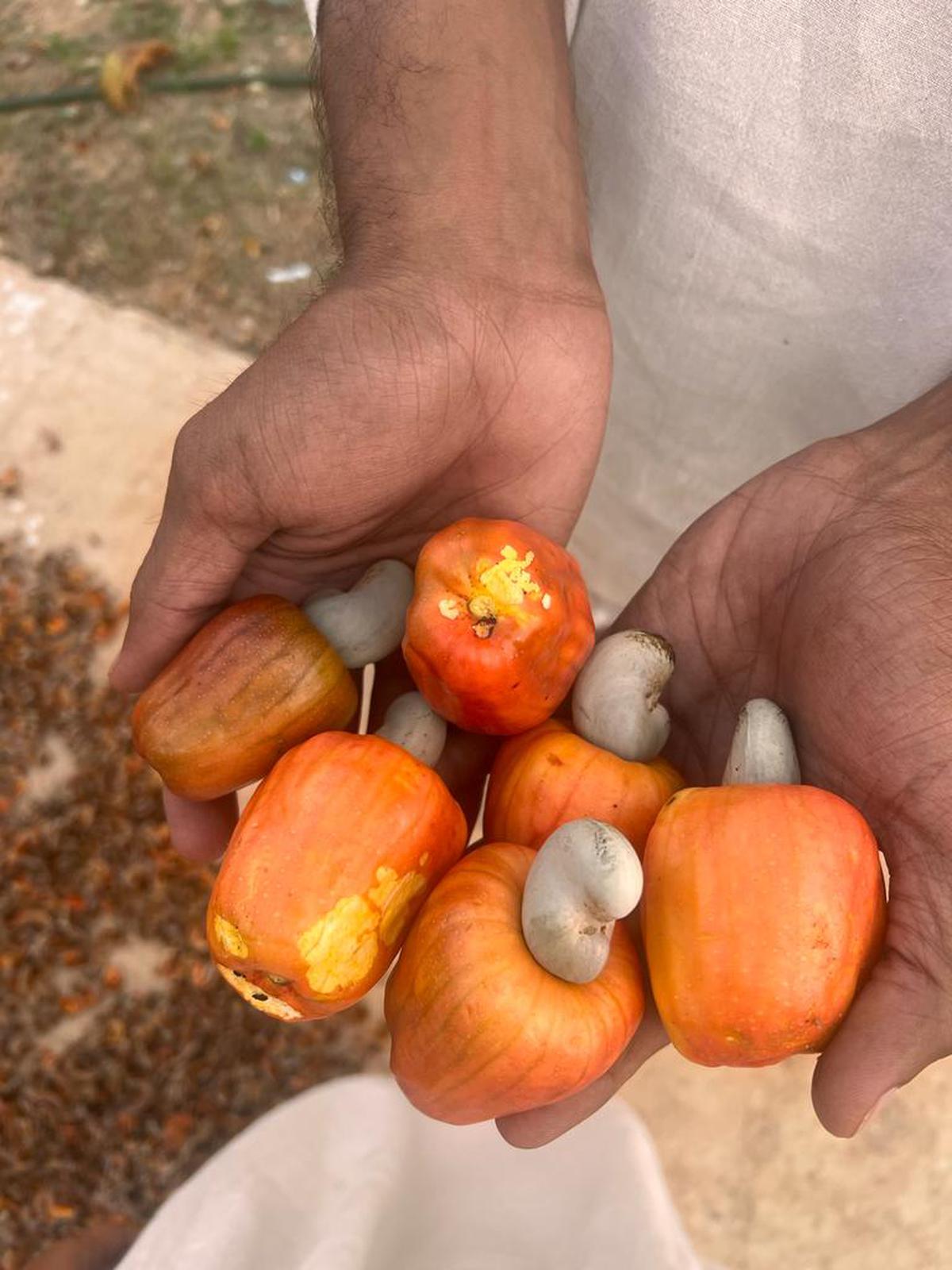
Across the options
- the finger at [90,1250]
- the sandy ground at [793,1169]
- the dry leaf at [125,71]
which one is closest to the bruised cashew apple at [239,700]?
the finger at [90,1250]

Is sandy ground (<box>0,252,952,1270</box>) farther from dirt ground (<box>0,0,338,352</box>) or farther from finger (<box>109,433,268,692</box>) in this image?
dirt ground (<box>0,0,338,352</box>)

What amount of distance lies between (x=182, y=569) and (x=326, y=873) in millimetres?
450

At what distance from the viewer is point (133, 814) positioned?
2391 mm

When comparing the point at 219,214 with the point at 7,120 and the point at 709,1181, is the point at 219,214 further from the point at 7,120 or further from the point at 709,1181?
the point at 709,1181

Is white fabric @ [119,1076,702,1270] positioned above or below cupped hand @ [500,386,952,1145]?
below

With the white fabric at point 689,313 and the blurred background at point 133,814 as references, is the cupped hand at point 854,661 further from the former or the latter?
the blurred background at point 133,814

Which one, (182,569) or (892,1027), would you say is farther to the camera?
(182,569)

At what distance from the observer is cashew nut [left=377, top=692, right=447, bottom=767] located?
148 centimetres

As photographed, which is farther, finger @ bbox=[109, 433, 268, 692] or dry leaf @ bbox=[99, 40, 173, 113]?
dry leaf @ bbox=[99, 40, 173, 113]

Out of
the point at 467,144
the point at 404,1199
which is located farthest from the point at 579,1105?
the point at 467,144

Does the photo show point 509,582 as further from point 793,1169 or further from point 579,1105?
point 793,1169

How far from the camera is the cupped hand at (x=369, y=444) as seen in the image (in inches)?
57.0

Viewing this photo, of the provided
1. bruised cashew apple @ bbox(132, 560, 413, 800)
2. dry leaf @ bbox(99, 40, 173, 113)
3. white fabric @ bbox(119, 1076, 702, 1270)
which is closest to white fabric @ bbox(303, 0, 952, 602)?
bruised cashew apple @ bbox(132, 560, 413, 800)

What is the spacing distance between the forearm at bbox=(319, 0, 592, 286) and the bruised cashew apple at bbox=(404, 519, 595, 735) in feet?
1.33
